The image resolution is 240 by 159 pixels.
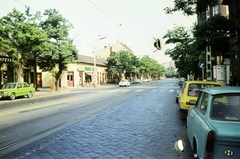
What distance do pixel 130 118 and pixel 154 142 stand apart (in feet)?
11.6

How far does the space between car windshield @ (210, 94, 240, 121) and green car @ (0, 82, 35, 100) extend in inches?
818

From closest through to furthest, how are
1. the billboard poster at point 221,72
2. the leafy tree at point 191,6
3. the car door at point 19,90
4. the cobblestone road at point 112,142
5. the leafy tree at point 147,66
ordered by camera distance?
the cobblestone road at point 112,142, the leafy tree at point 191,6, the billboard poster at point 221,72, the car door at point 19,90, the leafy tree at point 147,66

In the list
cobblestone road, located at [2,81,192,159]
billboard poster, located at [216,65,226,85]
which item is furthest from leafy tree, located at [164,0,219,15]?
cobblestone road, located at [2,81,192,159]

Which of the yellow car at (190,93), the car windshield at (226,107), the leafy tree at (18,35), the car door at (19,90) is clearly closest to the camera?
the car windshield at (226,107)

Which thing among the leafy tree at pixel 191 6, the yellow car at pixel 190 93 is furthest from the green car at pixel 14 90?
the yellow car at pixel 190 93

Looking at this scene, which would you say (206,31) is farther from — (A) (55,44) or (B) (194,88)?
(A) (55,44)

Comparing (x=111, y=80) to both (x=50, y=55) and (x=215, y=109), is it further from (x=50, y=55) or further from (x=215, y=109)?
(x=215, y=109)

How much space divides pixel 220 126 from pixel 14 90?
2157 cm

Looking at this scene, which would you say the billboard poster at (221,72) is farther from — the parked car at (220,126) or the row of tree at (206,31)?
the parked car at (220,126)

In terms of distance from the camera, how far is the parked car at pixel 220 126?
317 cm

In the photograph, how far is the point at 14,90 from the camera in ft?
70.9

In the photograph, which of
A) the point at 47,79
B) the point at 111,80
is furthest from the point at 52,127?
the point at 111,80

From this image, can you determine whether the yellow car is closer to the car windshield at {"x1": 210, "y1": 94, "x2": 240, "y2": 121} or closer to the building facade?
the car windshield at {"x1": 210, "y1": 94, "x2": 240, "y2": 121}

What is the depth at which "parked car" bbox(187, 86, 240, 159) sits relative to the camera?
317 centimetres
